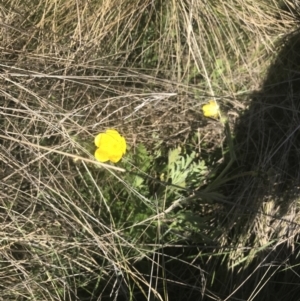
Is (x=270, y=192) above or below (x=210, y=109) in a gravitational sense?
below

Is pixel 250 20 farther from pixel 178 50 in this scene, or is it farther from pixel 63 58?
pixel 63 58

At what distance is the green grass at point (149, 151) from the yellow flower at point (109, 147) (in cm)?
5

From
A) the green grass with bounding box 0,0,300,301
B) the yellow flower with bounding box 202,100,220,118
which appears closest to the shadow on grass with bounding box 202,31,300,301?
the green grass with bounding box 0,0,300,301

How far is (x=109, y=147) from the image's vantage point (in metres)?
1.31

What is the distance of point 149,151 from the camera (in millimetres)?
1514

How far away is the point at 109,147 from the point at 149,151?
0.23m

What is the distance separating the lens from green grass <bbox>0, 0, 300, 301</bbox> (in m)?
1.32

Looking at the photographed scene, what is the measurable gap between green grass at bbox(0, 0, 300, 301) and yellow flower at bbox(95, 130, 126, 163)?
5 cm

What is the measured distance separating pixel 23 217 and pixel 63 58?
442 mm

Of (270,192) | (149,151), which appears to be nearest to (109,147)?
(149,151)

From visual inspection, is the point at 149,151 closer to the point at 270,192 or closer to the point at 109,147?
the point at 109,147

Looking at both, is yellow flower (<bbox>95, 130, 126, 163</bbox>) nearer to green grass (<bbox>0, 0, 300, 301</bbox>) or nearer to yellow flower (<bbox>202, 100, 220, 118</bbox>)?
green grass (<bbox>0, 0, 300, 301</bbox>)

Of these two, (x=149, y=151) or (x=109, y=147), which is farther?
(x=149, y=151)

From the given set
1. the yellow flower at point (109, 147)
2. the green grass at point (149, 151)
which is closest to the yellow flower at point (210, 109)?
the green grass at point (149, 151)
